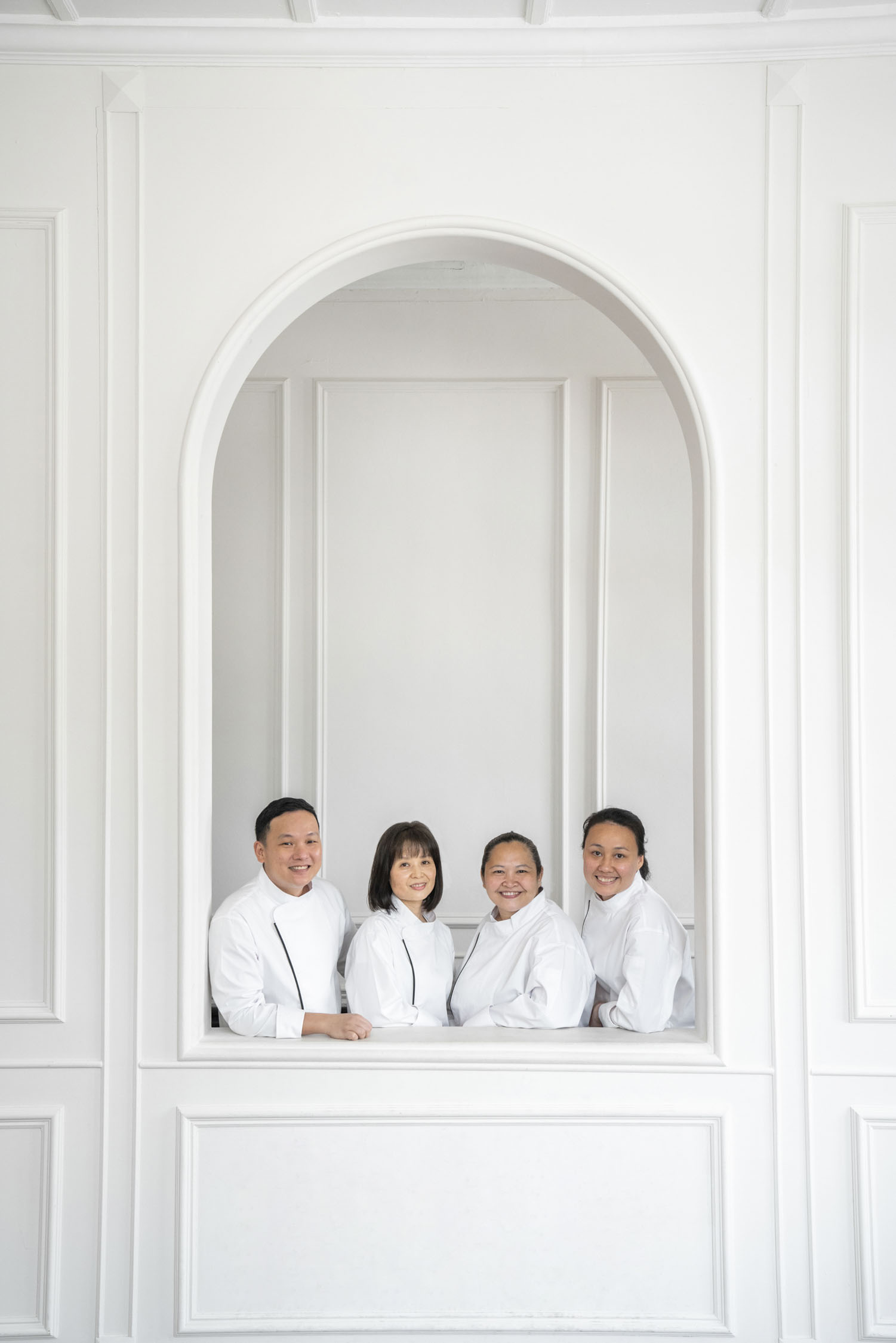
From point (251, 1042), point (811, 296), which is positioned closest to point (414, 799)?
point (251, 1042)

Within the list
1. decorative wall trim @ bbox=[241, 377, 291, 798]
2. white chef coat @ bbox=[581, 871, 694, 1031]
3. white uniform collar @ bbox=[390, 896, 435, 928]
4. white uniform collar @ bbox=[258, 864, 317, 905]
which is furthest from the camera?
decorative wall trim @ bbox=[241, 377, 291, 798]

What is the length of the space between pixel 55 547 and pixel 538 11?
5.96 feet

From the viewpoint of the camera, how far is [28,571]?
2.61 meters

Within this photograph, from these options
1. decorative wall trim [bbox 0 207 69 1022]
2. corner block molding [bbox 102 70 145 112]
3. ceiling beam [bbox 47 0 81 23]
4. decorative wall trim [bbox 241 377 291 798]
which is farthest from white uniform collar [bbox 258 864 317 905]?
ceiling beam [bbox 47 0 81 23]

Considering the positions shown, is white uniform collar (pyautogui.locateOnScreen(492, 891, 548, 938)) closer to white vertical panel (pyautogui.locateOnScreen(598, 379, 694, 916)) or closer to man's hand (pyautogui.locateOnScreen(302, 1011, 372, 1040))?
man's hand (pyautogui.locateOnScreen(302, 1011, 372, 1040))

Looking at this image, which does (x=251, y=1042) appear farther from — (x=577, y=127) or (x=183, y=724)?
(x=577, y=127)

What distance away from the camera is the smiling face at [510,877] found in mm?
2893

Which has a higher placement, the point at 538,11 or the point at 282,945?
the point at 538,11

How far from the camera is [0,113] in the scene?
262 cm

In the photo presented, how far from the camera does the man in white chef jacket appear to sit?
262 centimetres

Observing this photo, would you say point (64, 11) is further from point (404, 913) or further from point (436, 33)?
point (404, 913)

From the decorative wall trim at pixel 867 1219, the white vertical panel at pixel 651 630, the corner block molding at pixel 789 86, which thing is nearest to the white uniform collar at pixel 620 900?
the decorative wall trim at pixel 867 1219

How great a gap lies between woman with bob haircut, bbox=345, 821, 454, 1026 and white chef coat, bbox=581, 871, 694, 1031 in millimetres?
447

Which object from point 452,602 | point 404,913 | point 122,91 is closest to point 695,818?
point 404,913
